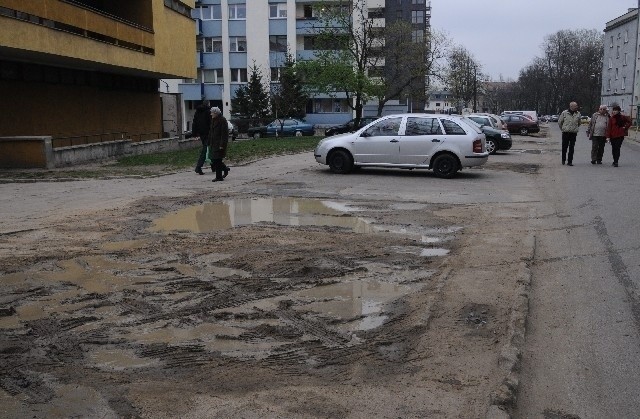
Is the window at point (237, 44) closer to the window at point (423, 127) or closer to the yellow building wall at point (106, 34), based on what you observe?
the yellow building wall at point (106, 34)

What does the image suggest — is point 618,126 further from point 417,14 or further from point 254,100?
point 417,14

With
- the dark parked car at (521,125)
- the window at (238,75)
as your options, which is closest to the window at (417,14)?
the window at (238,75)

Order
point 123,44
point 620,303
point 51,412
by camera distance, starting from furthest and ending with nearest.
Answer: point 123,44 < point 620,303 < point 51,412

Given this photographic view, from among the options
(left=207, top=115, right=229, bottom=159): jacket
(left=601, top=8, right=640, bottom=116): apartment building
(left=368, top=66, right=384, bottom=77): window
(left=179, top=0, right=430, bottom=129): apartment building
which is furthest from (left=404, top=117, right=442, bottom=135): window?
(left=601, top=8, right=640, bottom=116): apartment building

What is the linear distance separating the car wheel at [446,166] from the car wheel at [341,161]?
2.22 meters

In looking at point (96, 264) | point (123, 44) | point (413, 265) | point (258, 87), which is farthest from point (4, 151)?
point (258, 87)

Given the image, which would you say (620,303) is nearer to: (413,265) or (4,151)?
(413,265)

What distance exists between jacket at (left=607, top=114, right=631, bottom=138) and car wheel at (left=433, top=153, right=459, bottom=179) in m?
5.90

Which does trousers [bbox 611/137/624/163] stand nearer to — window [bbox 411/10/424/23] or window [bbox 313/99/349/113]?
window [bbox 313/99/349/113]

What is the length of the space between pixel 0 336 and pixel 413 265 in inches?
→ 164

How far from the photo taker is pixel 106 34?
21906mm

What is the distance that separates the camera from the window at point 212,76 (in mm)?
65625

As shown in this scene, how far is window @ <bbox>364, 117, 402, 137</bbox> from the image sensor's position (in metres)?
16.7

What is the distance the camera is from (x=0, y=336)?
4.94 metres
